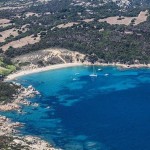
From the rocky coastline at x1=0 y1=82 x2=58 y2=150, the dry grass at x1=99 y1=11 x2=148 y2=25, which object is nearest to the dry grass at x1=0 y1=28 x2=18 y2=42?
the dry grass at x1=99 y1=11 x2=148 y2=25

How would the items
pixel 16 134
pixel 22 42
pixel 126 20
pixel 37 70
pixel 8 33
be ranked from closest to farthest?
pixel 16 134, pixel 37 70, pixel 22 42, pixel 8 33, pixel 126 20

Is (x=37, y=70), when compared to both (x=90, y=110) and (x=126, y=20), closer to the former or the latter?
(x=90, y=110)

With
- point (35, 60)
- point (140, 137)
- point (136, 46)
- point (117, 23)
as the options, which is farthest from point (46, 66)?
point (140, 137)

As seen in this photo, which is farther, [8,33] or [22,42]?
[8,33]

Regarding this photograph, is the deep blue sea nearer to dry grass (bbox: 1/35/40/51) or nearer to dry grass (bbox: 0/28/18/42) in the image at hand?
dry grass (bbox: 1/35/40/51)

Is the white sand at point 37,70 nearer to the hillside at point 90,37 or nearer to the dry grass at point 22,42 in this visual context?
the hillside at point 90,37

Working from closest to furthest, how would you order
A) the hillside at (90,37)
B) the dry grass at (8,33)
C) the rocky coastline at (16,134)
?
1. the rocky coastline at (16,134)
2. the hillside at (90,37)
3. the dry grass at (8,33)

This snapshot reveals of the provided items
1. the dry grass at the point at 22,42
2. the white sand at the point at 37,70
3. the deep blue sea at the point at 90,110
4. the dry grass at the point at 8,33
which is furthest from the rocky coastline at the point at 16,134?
the dry grass at the point at 8,33

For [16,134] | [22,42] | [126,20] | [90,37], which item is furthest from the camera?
[126,20]

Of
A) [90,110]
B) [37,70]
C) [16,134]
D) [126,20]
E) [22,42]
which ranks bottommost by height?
[37,70]

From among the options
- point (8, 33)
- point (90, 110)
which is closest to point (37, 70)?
point (8, 33)
